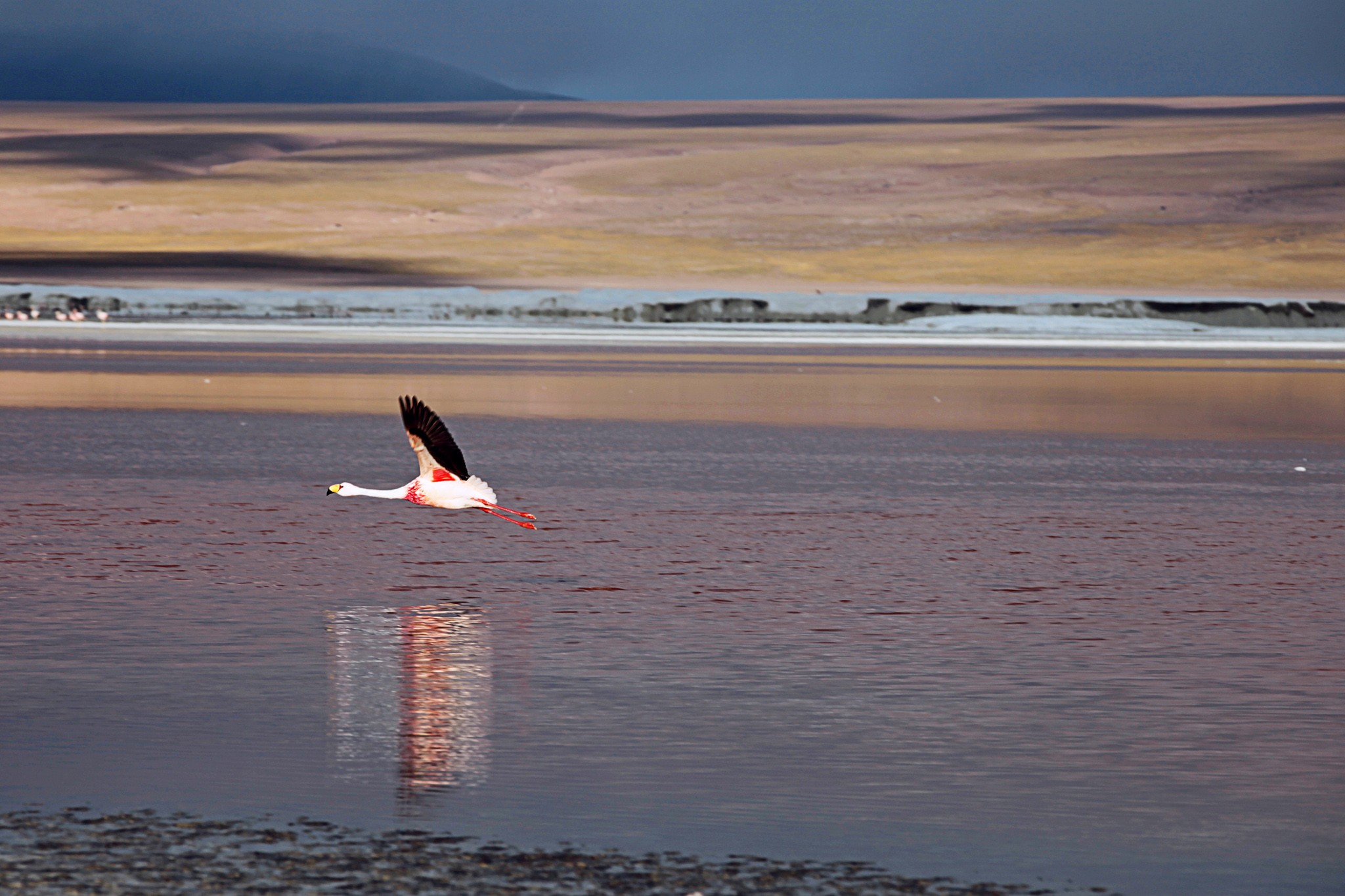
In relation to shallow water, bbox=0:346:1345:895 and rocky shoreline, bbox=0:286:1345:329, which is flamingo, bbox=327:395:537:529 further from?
rocky shoreline, bbox=0:286:1345:329

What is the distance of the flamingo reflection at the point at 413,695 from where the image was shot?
8.05m

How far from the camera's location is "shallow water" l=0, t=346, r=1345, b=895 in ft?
24.2

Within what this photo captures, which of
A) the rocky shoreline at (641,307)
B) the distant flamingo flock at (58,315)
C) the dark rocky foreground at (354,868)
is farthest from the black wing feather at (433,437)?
the distant flamingo flock at (58,315)

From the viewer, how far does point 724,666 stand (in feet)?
33.3

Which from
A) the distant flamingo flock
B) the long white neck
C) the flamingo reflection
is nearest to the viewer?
the flamingo reflection

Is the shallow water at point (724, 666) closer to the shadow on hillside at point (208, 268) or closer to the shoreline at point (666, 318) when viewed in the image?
the shoreline at point (666, 318)

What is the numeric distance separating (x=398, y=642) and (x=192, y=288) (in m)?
85.6

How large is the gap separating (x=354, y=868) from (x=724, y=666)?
12.1ft

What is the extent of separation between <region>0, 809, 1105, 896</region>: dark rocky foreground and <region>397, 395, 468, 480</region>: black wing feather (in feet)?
20.0

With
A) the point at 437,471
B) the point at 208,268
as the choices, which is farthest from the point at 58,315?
the point at 437,471

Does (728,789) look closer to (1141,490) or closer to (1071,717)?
(1071,717)

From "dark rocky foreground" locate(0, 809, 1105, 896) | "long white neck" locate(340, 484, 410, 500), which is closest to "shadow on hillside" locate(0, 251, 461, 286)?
"long white neck" locate(340, 484, 410, 500)

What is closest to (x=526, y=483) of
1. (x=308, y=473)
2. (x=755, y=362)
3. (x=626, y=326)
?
(x=308, y=473)

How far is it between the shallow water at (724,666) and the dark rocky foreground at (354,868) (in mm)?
191
